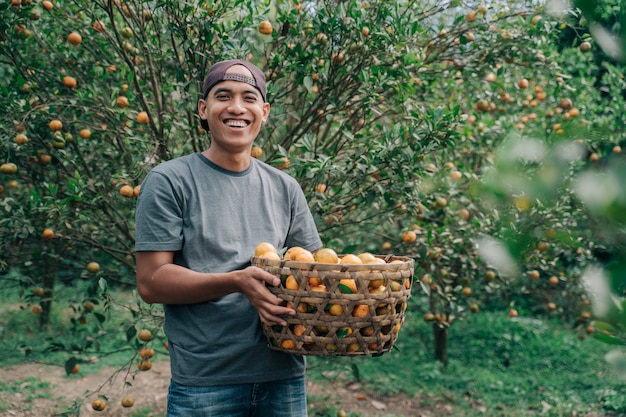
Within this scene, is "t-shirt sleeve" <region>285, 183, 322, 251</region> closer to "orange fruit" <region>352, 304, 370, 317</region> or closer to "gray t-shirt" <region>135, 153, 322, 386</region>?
"gray t-shirt" <region>135, 153, 322, 386</region>

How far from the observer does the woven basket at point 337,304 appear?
5.15ft

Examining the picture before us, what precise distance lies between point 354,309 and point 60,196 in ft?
8.89

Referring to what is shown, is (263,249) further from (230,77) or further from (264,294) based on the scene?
(230,77)

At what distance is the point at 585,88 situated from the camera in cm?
495

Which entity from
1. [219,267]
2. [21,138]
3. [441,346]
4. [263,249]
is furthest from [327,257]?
[441,346]

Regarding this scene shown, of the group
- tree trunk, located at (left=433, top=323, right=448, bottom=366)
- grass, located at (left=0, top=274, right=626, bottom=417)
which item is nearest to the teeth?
grass, located at (left=0, top=274, right=626, bottom=417)

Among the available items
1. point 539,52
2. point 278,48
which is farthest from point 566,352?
point 278,48

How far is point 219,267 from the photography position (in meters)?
1.82

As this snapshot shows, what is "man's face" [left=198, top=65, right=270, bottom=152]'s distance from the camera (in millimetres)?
1926

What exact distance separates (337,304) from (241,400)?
0.50 meters

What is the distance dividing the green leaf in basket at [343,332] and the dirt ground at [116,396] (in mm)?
2775

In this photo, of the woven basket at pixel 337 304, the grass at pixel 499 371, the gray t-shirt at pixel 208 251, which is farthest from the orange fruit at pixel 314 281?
the grass at pixel 499 371

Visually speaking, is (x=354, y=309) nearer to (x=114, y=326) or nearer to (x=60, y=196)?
(x=60, y=196)

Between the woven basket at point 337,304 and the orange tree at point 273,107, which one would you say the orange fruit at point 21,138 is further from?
the woven basket at point 337,304
